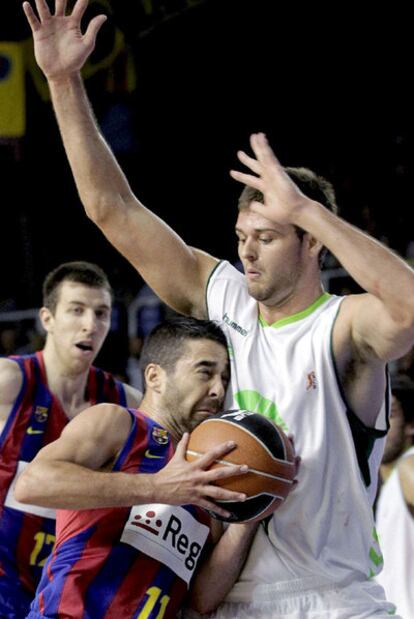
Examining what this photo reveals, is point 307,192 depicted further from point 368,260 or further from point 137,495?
point 137,495

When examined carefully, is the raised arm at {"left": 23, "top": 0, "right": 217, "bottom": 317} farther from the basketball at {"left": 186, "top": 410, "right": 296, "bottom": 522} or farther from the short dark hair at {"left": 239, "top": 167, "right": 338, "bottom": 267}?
the basketball at {"left": 186, "top": 410, "right": 296, "bottom": 522}

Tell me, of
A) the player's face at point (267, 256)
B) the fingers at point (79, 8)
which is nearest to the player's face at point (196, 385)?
the player's face at point (267, 256)

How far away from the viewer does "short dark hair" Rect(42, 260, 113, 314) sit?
5414 millimetres

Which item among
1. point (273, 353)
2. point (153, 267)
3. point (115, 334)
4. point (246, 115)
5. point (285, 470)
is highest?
point (246, 115)

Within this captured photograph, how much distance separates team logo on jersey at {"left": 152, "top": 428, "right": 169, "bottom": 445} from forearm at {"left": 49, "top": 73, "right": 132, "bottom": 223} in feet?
2.63

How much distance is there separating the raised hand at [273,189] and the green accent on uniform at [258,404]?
0.58 meters

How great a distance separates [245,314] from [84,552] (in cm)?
94

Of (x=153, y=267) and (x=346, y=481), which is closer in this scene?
(x=346, y=481)

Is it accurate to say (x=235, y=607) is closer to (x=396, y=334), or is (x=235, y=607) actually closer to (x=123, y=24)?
(x=396, y=334)

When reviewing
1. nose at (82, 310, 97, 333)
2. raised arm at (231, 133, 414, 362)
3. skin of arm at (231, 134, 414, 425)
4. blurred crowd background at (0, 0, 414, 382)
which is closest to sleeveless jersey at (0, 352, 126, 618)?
nose at (82, 310, 97, 333)

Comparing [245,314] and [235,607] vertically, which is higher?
[245,314]

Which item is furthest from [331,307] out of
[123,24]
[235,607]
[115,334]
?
[123,24]

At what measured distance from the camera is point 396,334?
3156 millimetres

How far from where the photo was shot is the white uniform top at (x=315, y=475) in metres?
3.36
